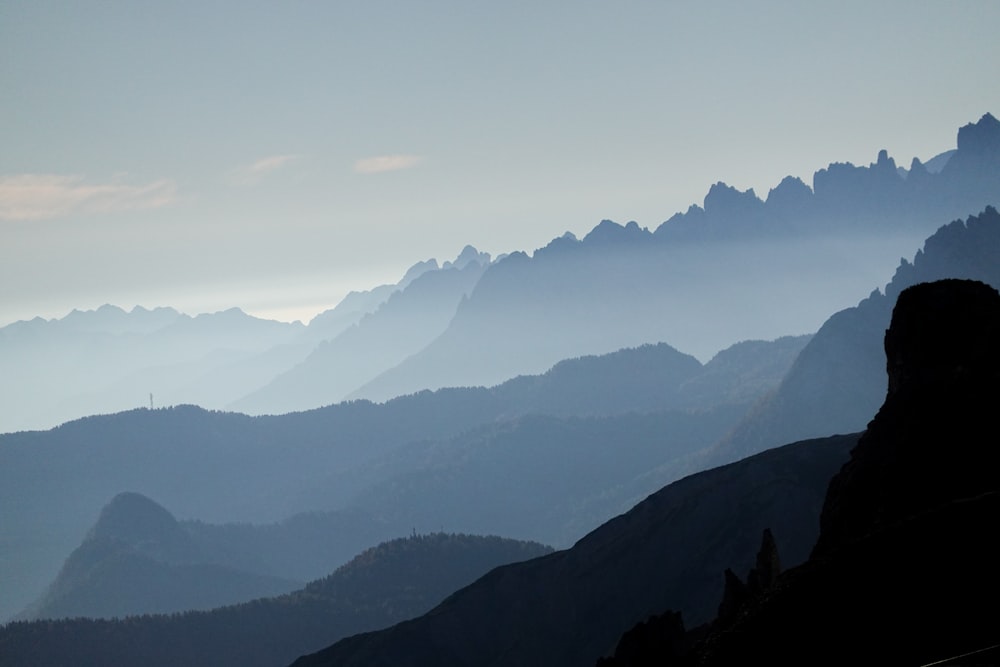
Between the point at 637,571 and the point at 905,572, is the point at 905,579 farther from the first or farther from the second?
the point at 637,571

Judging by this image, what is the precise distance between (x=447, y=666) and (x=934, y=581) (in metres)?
164

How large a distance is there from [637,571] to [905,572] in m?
145

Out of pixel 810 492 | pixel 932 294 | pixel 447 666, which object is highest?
pixel 932 294

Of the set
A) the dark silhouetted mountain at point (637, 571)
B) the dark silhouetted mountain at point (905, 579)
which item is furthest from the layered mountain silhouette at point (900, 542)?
the dark silhouetted mountain at point (637, 571)

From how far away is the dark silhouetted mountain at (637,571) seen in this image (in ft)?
522

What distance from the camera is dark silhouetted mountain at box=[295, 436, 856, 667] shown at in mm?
159125

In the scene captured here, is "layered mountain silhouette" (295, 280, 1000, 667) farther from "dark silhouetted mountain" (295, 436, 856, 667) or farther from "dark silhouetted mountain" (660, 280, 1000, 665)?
"dark silhouetted mountain" (295, 436, 856, 667)

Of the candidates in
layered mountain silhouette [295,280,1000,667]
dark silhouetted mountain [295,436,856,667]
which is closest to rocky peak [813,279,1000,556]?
layered mountain silhouette [295,280,1000,667]

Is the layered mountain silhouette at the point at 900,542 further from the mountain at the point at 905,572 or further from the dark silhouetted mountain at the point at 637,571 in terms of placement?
the dark silhouetted mountain at the point at 637,571

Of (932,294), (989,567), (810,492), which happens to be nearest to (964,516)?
(989,567)

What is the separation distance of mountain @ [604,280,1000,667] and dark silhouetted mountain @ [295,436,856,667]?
88871 mm

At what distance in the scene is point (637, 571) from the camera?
574ft

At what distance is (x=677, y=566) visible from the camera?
170 m

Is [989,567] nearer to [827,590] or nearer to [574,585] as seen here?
[827,590]
